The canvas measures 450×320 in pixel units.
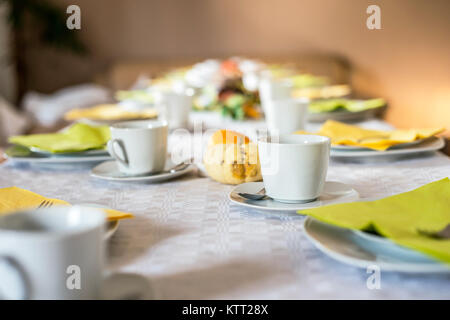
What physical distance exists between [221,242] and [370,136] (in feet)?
2.08

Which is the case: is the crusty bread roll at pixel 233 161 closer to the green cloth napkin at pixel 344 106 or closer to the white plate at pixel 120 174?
the white plate at pixel 120 174

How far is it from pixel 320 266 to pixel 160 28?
171 inches

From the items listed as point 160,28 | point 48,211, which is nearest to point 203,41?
point 160,28

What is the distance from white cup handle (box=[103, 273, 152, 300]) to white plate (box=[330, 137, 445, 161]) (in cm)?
65

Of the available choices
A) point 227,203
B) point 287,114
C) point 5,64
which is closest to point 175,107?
point 287,114

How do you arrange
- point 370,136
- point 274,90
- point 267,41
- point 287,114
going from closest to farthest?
1. point 370,136
2. point 287,114
3. point 274,90
4. point 267,41

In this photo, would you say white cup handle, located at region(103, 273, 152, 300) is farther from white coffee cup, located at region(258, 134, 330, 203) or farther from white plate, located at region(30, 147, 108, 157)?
white plate, located at region(30, 147, 108, 157)

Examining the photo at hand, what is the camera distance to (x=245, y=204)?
692 mm

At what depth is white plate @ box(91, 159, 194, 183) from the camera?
88 cm

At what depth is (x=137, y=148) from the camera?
0.91m

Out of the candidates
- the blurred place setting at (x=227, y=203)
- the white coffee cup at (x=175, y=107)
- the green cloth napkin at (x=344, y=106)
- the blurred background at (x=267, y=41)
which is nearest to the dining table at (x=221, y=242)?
the blurred place setting at (x=227, y=203)

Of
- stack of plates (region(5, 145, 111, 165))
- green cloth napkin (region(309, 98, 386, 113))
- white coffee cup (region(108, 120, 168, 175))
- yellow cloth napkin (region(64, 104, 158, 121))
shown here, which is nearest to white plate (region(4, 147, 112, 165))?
stack of plates (region(5, 145, 111, 165))

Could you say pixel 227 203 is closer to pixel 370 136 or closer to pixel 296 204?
pixel 296 204
